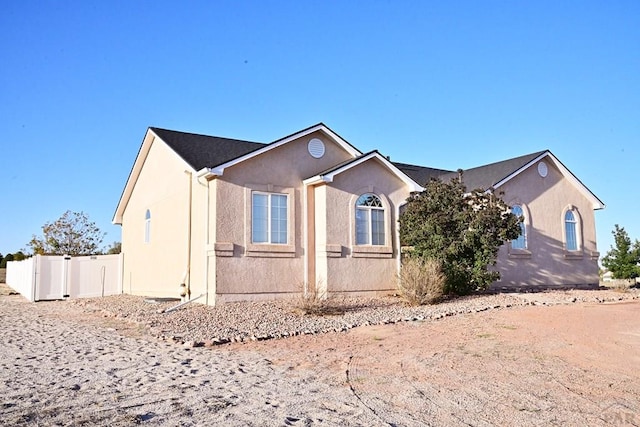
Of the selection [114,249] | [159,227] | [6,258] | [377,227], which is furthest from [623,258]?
[6,258]

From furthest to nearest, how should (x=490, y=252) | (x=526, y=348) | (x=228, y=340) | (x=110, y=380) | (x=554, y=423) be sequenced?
(x=490, y=252) → (x=228, y=340) → (x=526, y=348) → (x=110, y=380) → (x=554, y=423)

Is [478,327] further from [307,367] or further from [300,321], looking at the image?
[307,367]

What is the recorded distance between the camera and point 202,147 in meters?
18.1

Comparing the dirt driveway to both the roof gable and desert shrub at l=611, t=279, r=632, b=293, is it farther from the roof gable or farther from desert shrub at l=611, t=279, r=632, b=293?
desert shrub at l=611, t=279, r=632, b=293

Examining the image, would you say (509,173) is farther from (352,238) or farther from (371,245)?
(352,238)

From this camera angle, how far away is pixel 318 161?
687 inches

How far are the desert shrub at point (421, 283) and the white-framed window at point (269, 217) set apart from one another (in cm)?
375

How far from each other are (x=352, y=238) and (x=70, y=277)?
41.5ft

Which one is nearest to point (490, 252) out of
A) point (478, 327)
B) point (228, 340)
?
point (478, 327)

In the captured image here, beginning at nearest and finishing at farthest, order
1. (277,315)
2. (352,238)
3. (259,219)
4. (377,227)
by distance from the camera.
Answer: (277,315), (259,219), (352,238), (377,227)

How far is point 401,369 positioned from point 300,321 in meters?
4.98

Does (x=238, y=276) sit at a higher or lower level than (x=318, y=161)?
lower

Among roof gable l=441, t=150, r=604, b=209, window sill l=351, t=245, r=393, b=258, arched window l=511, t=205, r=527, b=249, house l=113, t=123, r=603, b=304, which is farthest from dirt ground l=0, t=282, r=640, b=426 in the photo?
roof gable l=441, t=150, r=604, b=209

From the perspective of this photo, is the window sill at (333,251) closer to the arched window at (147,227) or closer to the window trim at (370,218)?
the window trim at (370,218)
